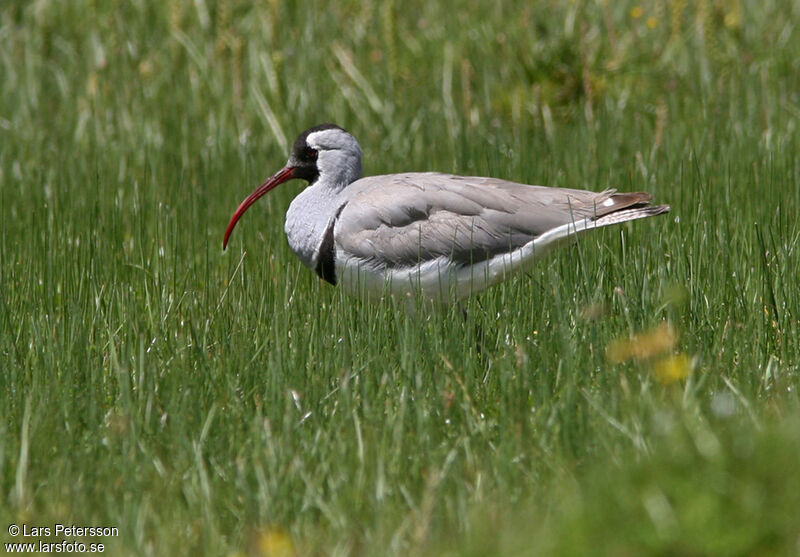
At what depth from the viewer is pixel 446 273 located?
4656 millimetres

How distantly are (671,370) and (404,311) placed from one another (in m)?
1.38

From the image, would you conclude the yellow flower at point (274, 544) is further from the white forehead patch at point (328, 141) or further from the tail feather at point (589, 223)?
the white forehead patch at point (328, 141)

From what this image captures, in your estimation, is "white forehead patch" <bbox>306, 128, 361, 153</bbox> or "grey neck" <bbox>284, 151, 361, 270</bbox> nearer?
"grey neck" <bbox>284, 151, 361, 270</bbox>

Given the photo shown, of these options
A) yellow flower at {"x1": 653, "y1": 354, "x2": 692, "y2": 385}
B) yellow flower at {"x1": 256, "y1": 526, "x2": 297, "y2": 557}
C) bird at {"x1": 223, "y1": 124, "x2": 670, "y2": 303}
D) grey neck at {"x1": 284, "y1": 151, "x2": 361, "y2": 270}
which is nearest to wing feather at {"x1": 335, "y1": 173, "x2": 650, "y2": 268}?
bird at {"x1": 223, "y1": 124, "x2": 670, "y2": 303}

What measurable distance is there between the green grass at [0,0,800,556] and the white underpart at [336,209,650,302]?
0.10 metres

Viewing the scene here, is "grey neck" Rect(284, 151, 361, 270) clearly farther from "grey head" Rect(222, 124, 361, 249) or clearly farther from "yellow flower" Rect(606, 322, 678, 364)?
"yellow flower" Rect(606, 322, 678, 364)

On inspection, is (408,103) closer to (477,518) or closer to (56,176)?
(56,176)

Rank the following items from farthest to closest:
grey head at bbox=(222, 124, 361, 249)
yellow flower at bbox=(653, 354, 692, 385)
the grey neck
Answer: grey head at bbox=(222, 124, 361, 249)
the grey neck
yellow flower at bbox=(653, 354, 692, 385)

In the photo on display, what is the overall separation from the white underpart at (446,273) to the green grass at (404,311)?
10cm

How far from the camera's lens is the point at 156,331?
13.9ft

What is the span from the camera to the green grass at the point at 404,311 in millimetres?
2840

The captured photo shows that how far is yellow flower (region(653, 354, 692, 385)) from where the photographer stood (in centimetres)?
337

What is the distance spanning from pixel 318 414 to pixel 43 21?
6.35 m

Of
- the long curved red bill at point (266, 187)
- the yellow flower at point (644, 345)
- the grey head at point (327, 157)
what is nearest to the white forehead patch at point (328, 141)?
the grey head at point (327, 157)
